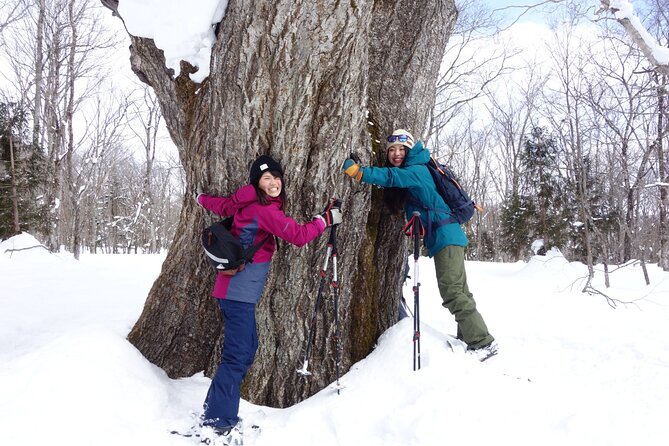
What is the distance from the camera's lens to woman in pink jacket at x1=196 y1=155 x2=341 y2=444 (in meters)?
2.69

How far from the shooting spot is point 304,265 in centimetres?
328

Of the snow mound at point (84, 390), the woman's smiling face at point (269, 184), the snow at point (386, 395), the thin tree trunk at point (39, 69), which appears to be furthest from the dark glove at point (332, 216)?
the thin tree trunk at point (39, 69)

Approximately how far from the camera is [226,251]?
2.77 metres

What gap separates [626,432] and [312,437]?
6.58 ft

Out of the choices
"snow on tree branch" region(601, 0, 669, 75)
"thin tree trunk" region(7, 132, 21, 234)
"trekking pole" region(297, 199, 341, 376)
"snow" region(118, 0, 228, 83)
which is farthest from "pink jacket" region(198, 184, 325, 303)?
"thin tree trunk" region(7, 132, 21, 234)

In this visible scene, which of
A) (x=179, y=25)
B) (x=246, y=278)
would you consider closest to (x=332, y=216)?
(x=246, y=278)

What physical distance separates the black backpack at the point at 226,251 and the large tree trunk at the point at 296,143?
1.49ft

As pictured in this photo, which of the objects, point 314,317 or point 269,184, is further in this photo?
point 314,317

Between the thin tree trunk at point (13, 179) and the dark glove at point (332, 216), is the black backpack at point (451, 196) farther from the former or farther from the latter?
the thin tree trunk at point (13, 179)

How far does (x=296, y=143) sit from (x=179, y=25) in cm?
127

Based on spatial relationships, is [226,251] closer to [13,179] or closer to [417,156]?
[417,156]

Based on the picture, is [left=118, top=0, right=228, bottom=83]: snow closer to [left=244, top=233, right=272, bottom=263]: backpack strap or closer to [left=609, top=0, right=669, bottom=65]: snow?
[left=244, top=233, right=272, bottom=263]: backpack strap

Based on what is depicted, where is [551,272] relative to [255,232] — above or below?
below

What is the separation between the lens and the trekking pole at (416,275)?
305 centimetres
